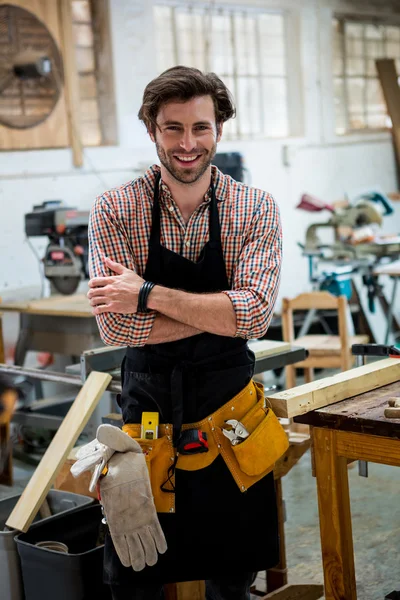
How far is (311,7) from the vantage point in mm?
7375

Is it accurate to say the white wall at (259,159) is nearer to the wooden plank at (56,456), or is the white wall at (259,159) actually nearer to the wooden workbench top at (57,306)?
the wooden workbench top at (57,306)

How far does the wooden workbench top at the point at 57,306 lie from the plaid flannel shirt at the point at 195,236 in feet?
7.22

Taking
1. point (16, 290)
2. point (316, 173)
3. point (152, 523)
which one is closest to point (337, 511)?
point (152, 523)

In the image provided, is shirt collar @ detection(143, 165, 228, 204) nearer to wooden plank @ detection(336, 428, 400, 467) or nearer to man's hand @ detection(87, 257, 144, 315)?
man's hand @ detection(87, 257, 144, 315)

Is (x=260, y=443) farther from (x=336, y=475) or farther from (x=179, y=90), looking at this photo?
(x=179, y=90)

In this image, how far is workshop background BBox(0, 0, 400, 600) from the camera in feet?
13.4

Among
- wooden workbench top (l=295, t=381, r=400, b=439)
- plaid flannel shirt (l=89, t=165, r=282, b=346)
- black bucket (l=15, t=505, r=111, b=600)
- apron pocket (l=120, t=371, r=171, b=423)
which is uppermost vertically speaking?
plaid flannel shirt (l=89, t=165, r=282, b=346)

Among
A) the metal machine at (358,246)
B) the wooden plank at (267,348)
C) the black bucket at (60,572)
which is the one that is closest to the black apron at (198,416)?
the black bucket at (60,572)

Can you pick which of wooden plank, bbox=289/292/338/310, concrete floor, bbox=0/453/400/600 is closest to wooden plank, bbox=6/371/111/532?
concrete floor, bbox=0/453/400/600

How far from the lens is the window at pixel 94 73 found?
5.84 meters

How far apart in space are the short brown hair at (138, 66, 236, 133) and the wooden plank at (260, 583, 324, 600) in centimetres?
156

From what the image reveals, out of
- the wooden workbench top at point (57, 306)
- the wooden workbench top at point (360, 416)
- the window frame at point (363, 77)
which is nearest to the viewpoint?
the wooden workbench top at point (360, 416)

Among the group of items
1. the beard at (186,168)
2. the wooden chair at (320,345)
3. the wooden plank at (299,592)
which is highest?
the beard at (186,168)

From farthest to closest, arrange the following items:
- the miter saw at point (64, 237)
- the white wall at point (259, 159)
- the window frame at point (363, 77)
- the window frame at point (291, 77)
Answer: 1. the window frame at point (363, 77)
2. the window frame at point (291, 77)
3. the white wall at point (259, 159)
4. the miter saw at point (64, 237)
